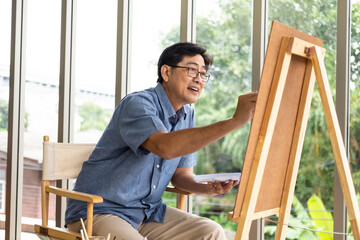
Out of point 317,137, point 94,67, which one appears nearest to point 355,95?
point 317,137

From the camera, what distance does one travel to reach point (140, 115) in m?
2.14

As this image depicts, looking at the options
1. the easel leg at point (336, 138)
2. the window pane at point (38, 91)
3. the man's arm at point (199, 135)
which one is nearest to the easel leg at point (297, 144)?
the easel leg at point (336, 138)

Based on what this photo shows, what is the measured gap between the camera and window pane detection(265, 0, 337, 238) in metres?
2.59

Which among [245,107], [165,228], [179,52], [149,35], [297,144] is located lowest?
[165,228]

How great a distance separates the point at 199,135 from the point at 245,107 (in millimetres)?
208

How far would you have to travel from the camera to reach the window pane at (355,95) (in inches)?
99.3

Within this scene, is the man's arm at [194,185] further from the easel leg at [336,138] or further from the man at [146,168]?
the easel leg at [336,138]

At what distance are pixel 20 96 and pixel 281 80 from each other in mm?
2489

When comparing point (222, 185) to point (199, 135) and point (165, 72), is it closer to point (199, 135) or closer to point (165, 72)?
point (199, 135)

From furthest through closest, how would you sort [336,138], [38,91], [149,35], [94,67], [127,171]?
1. [38,91]
2. [94,67]
3. [149,35]
4. [127,171]
5. [336,138]

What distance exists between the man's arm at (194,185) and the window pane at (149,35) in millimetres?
856

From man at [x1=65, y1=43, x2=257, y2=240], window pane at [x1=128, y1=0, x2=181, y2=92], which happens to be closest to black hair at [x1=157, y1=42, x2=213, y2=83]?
man at [x1=65, y1=43, x2=257, y2=240]

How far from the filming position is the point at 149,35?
3.26m

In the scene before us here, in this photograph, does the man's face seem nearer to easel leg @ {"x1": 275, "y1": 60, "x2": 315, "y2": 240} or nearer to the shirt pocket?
the shirt pocket
